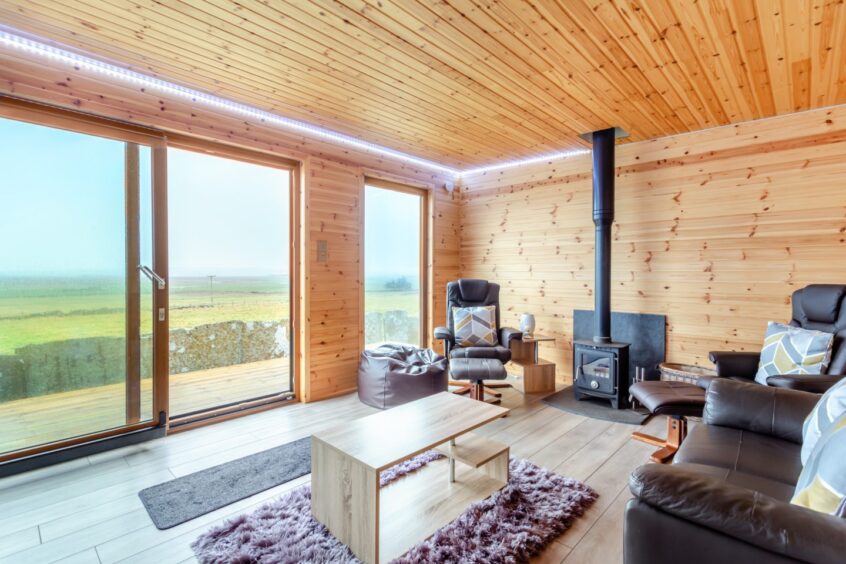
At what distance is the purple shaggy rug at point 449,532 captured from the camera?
5.65ft

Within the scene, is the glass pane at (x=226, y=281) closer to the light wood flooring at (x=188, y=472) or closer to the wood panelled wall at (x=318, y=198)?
the wood panelled wall at (x=318, y=198)

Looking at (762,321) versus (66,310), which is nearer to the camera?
(66,310)

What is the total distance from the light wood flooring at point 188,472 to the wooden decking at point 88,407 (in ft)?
0.73

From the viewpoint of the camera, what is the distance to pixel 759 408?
6.61 ft

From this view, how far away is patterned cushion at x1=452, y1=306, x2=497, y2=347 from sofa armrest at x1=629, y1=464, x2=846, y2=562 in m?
2.90

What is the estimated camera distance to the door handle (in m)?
2.97

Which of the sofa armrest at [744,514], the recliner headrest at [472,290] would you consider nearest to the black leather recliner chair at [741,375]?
the sofa armrest at [744,514]

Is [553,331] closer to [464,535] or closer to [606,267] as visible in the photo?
[606,267]

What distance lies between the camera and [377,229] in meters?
4.77

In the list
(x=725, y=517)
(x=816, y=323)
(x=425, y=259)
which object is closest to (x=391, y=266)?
(x=425, y=259)

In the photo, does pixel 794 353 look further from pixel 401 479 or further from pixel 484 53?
pixel 484 53


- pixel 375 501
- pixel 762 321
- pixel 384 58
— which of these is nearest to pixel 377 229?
pixel 384 58

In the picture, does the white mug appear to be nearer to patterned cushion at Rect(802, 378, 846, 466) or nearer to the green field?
the green field

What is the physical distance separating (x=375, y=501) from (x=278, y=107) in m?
3.10
